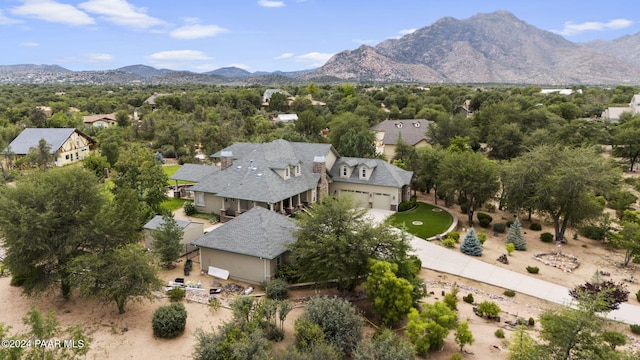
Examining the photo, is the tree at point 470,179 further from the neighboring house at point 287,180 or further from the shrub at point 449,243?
the shrub at point 449,243

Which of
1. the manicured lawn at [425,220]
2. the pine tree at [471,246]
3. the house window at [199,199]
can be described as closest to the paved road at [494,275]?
the pine tree at [471,246]

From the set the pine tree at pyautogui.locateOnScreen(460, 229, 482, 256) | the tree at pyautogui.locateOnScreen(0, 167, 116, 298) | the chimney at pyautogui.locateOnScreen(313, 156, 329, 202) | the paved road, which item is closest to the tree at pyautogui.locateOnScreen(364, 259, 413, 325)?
the paved road

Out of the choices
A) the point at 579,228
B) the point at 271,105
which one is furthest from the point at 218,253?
the point at 271,105

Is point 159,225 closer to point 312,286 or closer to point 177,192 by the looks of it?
point 312,286

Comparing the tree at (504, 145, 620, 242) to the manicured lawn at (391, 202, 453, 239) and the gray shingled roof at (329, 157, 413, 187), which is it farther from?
the gray shingled roof at (329, 157, 413, 187)

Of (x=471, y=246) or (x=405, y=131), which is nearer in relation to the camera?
(x=471, y=246)

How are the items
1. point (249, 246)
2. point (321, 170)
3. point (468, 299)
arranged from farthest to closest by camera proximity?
1. point (321, 170)
2. point (249, 246)
3. point (468, 299)

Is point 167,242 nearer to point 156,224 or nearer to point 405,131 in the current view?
point 156,224

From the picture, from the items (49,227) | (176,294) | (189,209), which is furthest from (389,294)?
(189,209)
